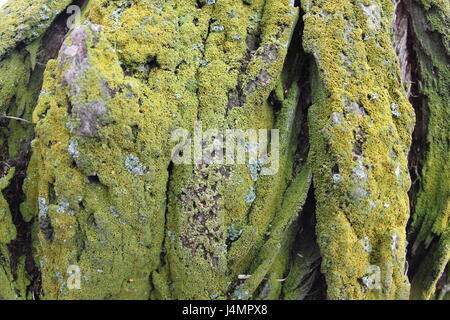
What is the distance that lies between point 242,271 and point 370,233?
5.50ft

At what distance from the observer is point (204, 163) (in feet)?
14.1

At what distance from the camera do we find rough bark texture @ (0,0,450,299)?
4.11 meters

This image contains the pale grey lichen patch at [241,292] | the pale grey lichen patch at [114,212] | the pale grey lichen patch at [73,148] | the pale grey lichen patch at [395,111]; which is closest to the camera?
the pale grey lichen patch at [73,148]

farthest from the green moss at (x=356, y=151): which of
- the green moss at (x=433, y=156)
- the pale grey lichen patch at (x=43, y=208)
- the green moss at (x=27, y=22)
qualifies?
the green moss at (x=27, y=22)

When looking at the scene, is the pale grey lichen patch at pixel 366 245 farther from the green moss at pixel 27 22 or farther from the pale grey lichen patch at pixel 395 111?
the green moss at pixel 27 22

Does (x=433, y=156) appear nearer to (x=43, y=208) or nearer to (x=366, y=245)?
(x=366, y=245)

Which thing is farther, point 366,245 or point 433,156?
point 433,156

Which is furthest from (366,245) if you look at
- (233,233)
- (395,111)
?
(395,111)

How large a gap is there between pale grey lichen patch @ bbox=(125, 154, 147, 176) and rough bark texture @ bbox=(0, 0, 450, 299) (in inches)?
0.5

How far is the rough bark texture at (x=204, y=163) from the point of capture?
4.11 meters

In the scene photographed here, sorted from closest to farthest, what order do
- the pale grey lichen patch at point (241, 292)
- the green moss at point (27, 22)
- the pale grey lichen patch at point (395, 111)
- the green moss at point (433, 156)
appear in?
1. the pale grey lichen patch at point (241, 292)
2. the pale grey lichen patch at point (395, 111)
3. the green moss at point (27, 22)
4. the green moss at point (433, 156)

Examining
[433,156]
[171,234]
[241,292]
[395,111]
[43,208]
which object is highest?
[395,111]

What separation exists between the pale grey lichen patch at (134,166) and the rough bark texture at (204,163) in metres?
0.01

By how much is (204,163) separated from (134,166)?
853 millimetres
